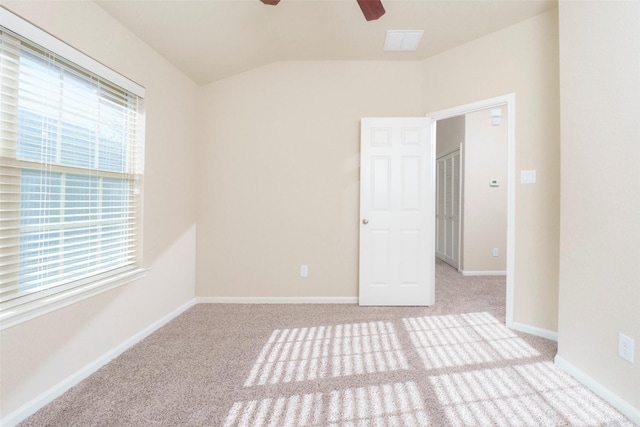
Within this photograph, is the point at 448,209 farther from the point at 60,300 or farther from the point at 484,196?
the point at 60,300

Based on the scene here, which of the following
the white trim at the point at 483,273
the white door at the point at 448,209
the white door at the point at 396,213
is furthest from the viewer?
the white door at the point at 448,209

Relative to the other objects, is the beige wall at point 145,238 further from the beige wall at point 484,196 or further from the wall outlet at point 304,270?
the beige wall at point 484,196

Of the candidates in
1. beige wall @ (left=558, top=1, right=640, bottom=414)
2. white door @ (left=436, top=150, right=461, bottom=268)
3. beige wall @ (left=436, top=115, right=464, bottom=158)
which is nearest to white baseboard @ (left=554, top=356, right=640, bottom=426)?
beige wall @ (left=558, top=1, right=640, bottom=414)

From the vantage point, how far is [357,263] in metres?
3.23

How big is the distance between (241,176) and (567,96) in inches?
110

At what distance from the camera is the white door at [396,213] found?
309cm

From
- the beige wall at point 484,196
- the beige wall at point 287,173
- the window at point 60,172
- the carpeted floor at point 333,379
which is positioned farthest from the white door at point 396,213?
the window at point 60,172

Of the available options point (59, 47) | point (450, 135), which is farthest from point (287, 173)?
point (450, 135)

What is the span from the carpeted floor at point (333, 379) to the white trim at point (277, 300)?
1.46 feet

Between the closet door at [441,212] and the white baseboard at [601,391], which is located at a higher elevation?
the closet door at [441,212]

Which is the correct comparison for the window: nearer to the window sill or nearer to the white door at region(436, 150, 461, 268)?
the window sill

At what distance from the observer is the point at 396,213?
3121 millimetres

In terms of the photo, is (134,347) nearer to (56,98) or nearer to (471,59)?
(56,98)

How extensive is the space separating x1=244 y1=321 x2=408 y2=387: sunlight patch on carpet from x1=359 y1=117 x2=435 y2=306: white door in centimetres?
63
